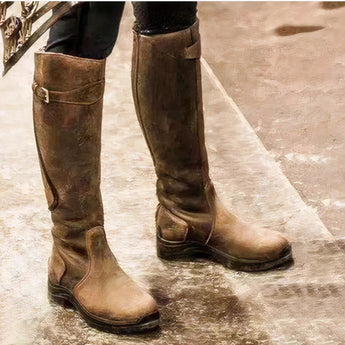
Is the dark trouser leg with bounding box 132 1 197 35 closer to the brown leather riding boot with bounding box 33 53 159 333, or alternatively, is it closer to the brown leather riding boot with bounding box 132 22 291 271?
the brown leather riding boot with bounding box 132 22 291 271

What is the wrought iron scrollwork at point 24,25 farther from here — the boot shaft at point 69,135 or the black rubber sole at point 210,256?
the black rubber sole at point 210,256

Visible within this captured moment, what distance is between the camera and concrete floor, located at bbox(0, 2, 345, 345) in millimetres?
1983

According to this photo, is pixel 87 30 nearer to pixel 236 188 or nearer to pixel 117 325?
pixel 117 325

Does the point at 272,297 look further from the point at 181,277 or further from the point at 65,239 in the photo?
the point at 65,239

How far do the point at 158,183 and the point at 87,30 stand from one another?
19.2 inches

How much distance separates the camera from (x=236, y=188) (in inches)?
101

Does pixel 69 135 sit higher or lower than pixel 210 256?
higher

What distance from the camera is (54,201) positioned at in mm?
1958

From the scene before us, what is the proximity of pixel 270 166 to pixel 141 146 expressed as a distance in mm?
399

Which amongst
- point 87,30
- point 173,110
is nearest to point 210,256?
point 173,110

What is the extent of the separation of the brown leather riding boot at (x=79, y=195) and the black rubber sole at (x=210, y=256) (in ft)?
0.77

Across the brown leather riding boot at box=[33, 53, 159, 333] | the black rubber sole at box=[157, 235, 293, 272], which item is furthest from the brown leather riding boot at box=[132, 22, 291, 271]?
the brown leather riding boot at box=[33, 53, 159, 333]

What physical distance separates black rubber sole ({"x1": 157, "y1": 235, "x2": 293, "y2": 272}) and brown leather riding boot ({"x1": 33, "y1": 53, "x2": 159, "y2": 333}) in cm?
23

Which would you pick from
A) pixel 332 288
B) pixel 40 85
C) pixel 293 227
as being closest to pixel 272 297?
pixel 332 288
